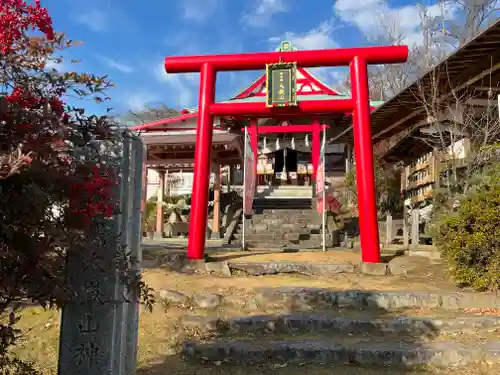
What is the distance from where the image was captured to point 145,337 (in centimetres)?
512

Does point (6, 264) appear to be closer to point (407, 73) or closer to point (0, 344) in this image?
point (0, 344)

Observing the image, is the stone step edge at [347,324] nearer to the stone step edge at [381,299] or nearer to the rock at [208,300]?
the stone step edge at [381,299]

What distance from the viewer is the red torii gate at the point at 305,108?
8492mm

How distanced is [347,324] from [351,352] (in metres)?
0.78

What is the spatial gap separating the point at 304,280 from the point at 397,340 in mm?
3282

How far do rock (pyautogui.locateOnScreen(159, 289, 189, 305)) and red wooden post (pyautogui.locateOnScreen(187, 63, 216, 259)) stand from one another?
2570 mm

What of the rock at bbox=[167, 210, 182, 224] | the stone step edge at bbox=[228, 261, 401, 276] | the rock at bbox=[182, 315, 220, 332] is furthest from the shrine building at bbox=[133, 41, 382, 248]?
the rock at bbox=[182, 315, 220, 332]

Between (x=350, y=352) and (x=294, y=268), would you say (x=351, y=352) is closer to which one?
(x=350, y=352)

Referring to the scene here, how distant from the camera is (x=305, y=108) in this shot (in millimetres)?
9625

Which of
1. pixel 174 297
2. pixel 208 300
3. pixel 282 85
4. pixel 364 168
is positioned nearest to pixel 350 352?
pixel 208 300

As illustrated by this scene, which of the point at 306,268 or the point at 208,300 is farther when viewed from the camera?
the point at 306,268

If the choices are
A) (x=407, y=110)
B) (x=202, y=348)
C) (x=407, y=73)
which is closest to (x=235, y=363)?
(x=202, y=348)

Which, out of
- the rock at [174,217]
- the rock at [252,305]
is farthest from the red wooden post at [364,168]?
the rock at [174,217]

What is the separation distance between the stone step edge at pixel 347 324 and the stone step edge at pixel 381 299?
49 centimetres
